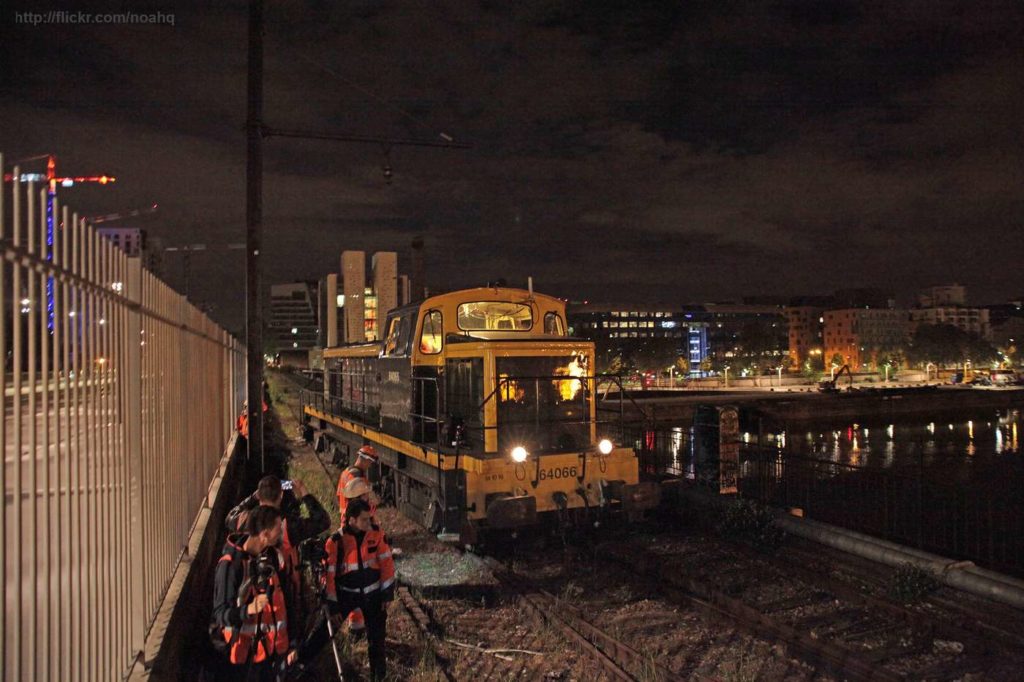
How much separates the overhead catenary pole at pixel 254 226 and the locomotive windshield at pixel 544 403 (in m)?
3.64

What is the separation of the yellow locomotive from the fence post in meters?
5.18

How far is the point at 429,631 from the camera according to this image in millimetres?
6945

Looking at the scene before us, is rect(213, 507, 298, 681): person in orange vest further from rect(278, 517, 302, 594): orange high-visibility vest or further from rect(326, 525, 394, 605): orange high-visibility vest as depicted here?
rect(326, 525, 394, 605): orange high-visibility vest

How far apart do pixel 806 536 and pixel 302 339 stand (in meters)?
132

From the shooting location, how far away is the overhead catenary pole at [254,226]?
33.6 feet

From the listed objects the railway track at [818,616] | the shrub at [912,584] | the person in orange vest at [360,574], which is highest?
the person in orange vest at [360,574]

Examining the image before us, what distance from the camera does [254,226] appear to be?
1048 centimetres

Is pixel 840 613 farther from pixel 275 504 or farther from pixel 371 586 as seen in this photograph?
pixel 275 504

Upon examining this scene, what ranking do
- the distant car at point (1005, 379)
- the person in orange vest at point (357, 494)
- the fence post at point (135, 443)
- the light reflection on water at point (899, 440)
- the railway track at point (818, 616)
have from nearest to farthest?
the fence post at point (135, 443)
the person in orange vest at point (357, 494)
the railway track at point (818, 616)
the light reflection on water at point (899, 440)
the distant car at point (1005, 379)

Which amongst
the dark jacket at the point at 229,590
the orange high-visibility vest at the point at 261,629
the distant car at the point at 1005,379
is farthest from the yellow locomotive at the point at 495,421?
the distant car at the point at 1005,379

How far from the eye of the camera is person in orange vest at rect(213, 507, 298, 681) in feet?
14.2

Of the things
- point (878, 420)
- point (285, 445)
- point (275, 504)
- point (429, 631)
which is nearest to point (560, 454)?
point (429, 631)

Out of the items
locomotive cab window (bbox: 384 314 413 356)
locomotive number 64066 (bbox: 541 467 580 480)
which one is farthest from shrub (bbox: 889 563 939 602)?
locomotive cab window (bbox: 384 314 413 356)

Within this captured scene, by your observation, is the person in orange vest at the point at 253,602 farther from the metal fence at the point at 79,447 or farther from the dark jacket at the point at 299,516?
the dark jacket at the point at 299,516
